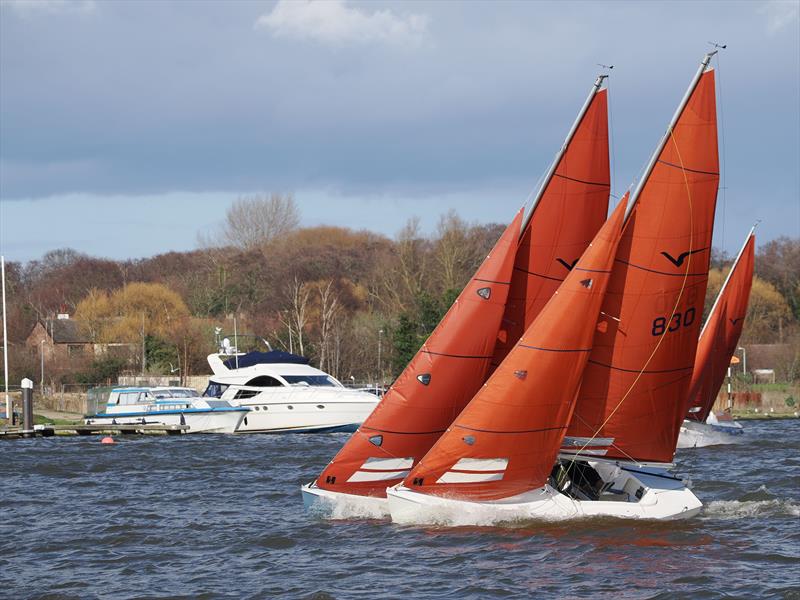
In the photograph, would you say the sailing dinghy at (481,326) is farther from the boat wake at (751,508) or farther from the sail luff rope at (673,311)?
the boat wake at (751,508)

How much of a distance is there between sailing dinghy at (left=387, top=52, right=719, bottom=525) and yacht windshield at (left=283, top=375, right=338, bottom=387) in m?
25.7

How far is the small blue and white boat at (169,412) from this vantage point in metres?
44.7

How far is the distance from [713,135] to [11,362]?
181ft

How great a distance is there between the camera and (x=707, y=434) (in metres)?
40.2

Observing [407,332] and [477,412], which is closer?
[477,412]

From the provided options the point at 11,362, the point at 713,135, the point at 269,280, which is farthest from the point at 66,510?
the point at 269,280

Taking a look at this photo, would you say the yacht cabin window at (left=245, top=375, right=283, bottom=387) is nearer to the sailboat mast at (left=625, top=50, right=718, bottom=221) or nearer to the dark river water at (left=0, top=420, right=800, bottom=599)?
the dark river water at (left=0, top=420, right=800, bottom=599)

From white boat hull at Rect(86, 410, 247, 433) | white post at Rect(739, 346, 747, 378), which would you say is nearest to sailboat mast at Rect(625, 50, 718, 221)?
white boat hull at Rect(86, 410, 247, 433)

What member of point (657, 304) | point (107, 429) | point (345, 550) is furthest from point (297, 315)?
point (345, 550)

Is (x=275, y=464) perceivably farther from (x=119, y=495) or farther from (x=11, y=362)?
(x=11, y=362)

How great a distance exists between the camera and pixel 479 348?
20516 mm

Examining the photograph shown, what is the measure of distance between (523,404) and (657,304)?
Result: 2.98 m

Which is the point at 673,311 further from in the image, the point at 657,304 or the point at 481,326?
the point at 481,326

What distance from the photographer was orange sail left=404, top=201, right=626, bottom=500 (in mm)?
19344
